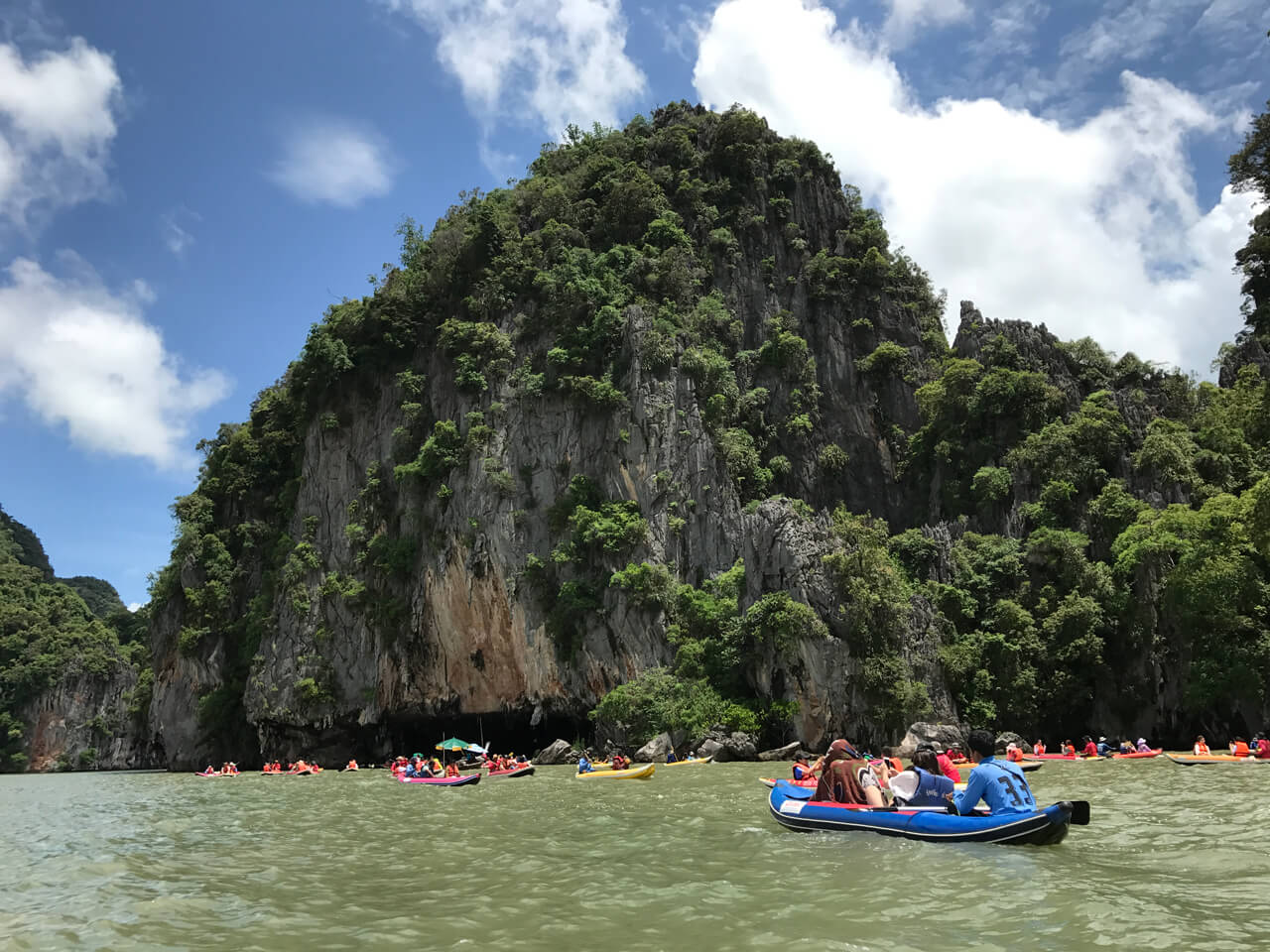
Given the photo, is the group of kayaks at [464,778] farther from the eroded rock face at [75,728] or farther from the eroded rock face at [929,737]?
the eroded rock face at [75,728]

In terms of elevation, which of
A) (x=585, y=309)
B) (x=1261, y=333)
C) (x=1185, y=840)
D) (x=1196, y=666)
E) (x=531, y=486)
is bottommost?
(x=1185, y=840)

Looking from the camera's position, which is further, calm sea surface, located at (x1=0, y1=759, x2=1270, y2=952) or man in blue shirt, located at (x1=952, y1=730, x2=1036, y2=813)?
man in blue shirt, located at (x1=952, y1=730, x2=1036, y2=813)

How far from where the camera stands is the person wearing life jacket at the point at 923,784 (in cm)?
1060

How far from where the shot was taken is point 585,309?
41781mm

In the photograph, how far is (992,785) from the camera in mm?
9781

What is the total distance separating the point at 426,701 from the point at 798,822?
3060 centimetres

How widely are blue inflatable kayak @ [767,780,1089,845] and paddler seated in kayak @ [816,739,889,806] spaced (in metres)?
0.30

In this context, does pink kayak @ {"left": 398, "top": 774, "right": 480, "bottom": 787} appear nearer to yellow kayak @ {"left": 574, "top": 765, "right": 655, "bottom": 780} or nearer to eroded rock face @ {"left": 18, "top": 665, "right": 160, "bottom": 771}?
yellow kayak @ {"left": 574, "top": 765, "right": 655, "bottom": 780}

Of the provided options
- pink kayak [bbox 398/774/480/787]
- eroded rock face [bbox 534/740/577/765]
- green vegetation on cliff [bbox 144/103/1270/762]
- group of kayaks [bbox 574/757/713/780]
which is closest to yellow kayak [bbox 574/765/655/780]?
group of kayaks [bbox 574/757/713/780]

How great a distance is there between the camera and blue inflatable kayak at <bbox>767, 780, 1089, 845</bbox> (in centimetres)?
929

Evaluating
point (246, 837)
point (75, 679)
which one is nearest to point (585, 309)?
point (246, 837)

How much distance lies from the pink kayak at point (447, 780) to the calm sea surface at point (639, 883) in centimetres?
901

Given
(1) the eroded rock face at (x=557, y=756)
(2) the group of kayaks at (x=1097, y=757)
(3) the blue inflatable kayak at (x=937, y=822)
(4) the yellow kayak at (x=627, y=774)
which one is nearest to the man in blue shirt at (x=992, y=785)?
(3) the blue inflatable kayak at (x=937, y=822)

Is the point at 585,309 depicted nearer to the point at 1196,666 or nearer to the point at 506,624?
the point at 506,624
